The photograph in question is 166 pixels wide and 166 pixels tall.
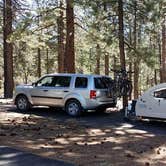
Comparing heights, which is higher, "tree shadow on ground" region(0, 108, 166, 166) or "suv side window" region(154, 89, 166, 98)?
"suv side window" region(154, 89, 166, 98)

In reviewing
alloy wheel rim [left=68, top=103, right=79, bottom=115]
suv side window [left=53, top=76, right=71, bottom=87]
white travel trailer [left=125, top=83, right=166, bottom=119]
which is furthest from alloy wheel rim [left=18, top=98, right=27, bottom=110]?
white travel trailer [left=125, top=83, right=166, bottom=119]

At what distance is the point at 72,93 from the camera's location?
1802cm

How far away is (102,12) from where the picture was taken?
19.8 metres

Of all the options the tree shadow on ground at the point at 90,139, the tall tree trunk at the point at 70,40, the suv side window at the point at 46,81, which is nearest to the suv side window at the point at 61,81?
the suv side window at the point at 46,81

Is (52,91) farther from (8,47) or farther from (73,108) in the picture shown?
(8,47)

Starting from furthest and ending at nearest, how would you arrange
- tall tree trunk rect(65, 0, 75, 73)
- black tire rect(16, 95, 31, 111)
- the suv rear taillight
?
tall tree trunk rect(65, 0, 75, 73) → black tire rect(16, 95, 31, 111) → the suv rear taillight

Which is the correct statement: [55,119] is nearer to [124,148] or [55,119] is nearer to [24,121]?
[24,121]

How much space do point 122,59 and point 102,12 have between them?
247 centimetres

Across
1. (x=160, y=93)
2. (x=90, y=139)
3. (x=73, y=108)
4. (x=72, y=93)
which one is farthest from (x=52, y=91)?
(x=90, y=139)

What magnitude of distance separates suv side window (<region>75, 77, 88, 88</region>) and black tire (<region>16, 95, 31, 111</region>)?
273cm

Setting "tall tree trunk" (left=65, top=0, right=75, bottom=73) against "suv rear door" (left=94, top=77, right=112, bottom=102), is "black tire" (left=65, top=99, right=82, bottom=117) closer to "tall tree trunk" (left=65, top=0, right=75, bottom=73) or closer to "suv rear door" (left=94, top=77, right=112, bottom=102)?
"suv rear door" (left=94, top=77, right=112, bottom=102)

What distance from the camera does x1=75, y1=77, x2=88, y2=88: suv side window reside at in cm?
1789

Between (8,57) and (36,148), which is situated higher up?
(8,57)

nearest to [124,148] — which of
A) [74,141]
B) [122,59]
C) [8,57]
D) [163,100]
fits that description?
[74,141]
